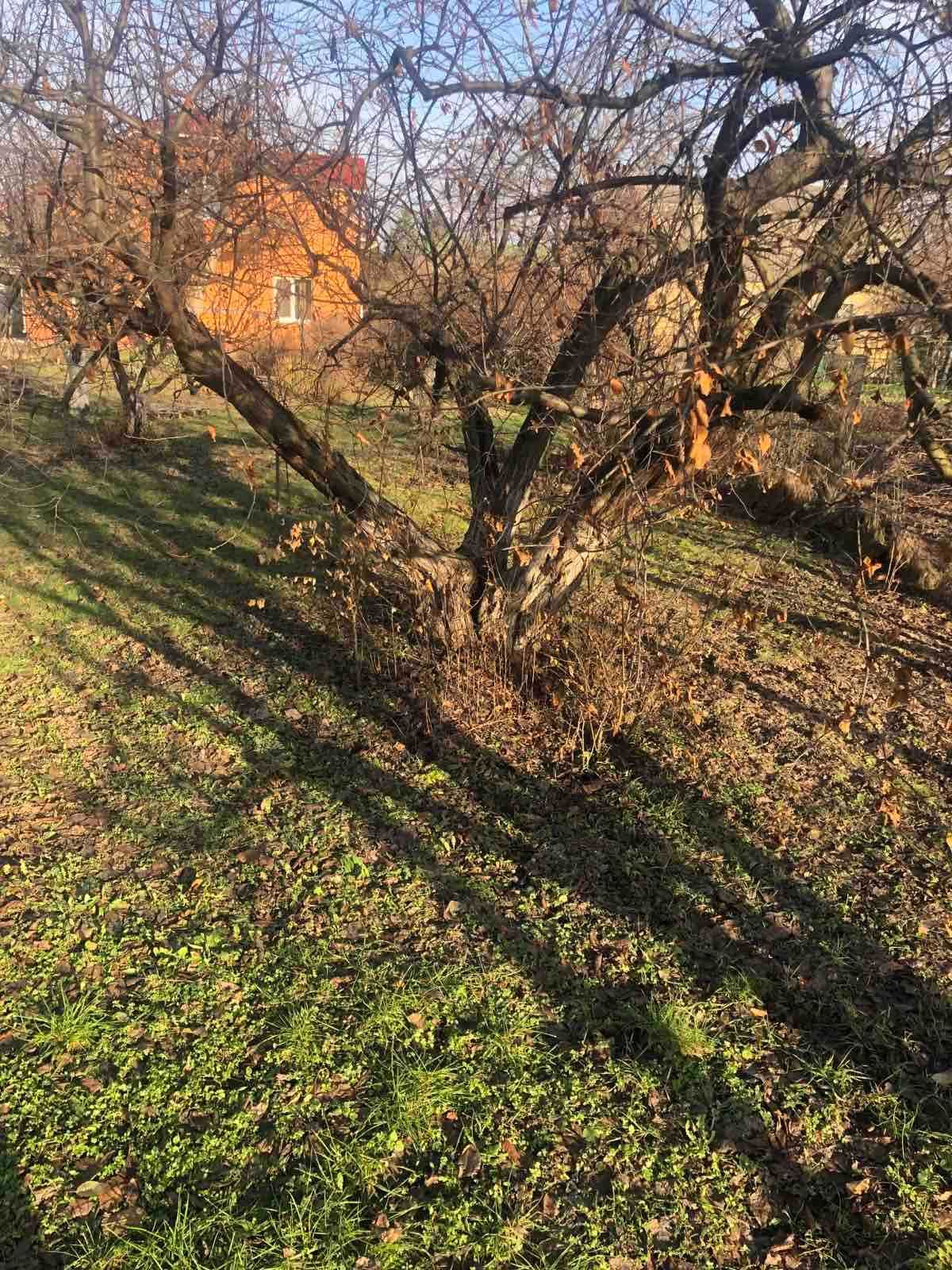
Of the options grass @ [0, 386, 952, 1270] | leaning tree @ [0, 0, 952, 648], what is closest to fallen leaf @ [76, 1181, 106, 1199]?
grass @ [0, 386, 952, 1270]

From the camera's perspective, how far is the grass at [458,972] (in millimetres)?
2303

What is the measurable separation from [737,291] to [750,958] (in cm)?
273

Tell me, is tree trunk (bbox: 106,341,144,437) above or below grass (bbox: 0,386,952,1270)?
above

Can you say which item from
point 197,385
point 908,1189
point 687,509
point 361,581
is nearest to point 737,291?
point 687,509

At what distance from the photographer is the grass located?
2.30 metres

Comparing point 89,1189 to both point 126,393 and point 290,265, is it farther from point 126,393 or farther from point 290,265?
point 126,393

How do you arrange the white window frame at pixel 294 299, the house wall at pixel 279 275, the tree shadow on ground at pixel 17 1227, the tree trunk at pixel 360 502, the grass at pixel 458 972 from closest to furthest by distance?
the tree shadow on ground at pixel 17 1227, the grass at pixel 458 972, the house wall at pixel 279 275, the white window frame at pixel 294 299, the tree trunk at pixel 360 502

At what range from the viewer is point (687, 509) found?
4.17 m

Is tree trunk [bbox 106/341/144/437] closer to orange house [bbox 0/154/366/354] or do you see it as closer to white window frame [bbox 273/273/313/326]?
Answer: orange house [bbox 0/154/366/354]

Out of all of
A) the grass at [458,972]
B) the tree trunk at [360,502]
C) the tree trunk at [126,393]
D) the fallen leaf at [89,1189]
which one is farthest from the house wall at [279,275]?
the fallen leaf at [89,1189]

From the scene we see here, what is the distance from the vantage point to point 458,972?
10.2 ft

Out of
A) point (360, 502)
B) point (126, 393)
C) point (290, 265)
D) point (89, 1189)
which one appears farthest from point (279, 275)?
point (89, 1189)

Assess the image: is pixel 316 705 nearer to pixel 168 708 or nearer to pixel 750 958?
pixel 168 708

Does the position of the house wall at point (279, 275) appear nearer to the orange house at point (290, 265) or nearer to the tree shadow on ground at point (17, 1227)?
the orange house at point (290, 265)
